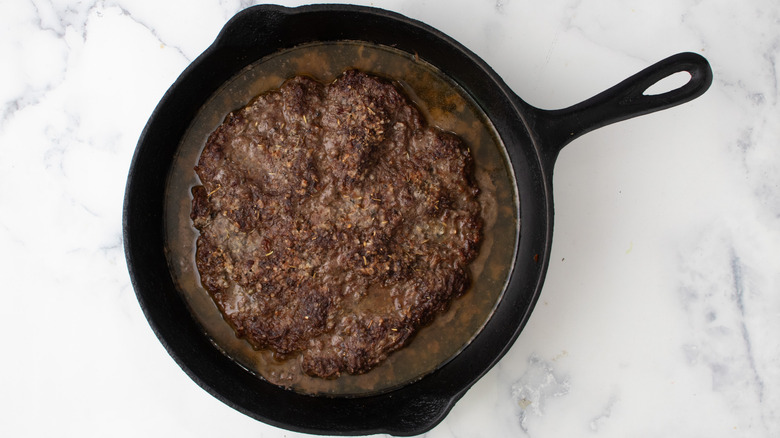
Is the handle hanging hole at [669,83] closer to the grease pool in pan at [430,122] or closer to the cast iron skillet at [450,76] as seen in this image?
the cast iron skillet at [450,76]

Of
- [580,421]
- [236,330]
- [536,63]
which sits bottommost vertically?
[580,421]

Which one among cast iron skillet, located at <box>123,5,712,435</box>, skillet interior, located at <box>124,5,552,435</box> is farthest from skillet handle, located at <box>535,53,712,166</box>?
skillet interior, located at <box>124,5,552,435</box>

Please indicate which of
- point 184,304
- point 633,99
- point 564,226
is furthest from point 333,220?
point 633,99

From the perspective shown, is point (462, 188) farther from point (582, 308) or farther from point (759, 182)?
point (759, 182)

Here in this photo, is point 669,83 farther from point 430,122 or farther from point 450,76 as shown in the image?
point 430,122

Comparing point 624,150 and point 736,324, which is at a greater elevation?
point 624,150

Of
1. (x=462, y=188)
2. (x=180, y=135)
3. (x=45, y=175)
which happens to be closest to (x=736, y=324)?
(x=462, y=188)
